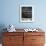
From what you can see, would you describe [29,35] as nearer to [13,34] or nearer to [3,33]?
[13,34]

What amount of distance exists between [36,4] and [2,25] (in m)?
1.31

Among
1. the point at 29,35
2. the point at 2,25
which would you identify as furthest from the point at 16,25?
the point at 29,35

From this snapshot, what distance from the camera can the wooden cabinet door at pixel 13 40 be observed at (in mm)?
3582

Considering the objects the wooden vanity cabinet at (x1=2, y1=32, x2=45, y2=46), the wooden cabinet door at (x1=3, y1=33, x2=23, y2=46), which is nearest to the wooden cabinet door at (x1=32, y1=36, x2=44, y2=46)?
the wooden vanity cabinet at (x1=2, y1=32, x2=45, y2=46)

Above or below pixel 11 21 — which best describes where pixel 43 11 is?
above

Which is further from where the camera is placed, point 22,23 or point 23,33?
point 22,23

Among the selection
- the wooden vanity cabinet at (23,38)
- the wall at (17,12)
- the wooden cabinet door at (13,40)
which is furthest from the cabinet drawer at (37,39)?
the wall at (17,12)

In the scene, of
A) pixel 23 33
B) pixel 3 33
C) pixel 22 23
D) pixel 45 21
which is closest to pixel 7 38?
pixel 3 33

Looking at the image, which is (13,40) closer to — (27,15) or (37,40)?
(37,40)

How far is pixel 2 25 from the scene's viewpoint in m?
4.07

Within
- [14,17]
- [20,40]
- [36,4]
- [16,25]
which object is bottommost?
[20,40]

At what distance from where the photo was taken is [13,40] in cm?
359

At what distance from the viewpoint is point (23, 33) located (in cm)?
358

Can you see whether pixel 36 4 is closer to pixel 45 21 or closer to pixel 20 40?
pixel 45 21
